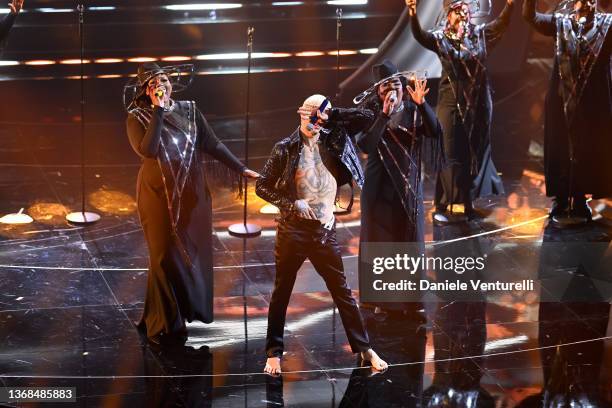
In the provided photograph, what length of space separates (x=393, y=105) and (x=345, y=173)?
68cm

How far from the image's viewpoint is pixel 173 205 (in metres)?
7.48

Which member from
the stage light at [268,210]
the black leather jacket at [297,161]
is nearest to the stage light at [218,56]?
the stage light at [268,210]

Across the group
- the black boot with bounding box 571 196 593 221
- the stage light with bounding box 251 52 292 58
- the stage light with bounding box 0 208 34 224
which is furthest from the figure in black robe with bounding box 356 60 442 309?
the stage light with bounding box 251 52 292 58

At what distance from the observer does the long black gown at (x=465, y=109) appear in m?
9.62

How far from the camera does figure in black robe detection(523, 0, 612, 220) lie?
31.1 feet

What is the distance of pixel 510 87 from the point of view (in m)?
13.0

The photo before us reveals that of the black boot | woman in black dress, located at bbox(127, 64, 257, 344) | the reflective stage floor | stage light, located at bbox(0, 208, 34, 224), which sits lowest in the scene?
the reflective stage floor

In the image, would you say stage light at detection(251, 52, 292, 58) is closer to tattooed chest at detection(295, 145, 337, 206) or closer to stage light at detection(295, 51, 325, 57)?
stage light at detection(295, 51, 325, 57)

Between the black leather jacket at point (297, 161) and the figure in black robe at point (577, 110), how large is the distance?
2.96m

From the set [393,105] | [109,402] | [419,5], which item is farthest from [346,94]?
[109,402]

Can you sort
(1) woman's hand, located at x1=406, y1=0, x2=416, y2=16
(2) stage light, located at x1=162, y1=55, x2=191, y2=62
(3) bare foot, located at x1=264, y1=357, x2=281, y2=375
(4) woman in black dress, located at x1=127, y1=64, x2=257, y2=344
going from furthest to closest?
(2) stage light, located at x1=162, y1=55, x2=191, y2=62
(1) woman's hand, located at x1=406, y1=0, x2=416, y2=16
(4) woman in black dress, located at x1=127, y1=64, x2=257, y2=344
(3) bare foot, located at x1=264, y1=357, x2=281, y2=375

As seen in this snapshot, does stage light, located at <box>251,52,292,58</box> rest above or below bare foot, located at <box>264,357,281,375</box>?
above

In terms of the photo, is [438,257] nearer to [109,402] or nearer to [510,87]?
[109,402]

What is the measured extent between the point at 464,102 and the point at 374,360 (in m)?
3.19
